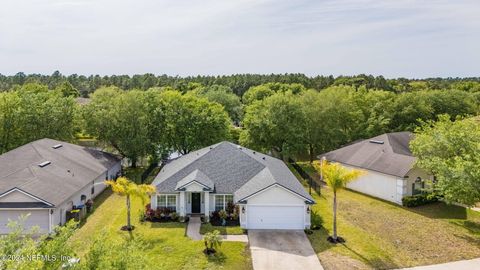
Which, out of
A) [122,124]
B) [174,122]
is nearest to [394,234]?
[174,122]

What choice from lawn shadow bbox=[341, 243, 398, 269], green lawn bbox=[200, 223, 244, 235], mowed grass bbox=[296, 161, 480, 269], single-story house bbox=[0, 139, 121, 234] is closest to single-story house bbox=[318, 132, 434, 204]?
mowed grass bbox=[296, 161, 480, 269]

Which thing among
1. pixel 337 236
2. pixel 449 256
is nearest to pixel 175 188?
pixel 337 236

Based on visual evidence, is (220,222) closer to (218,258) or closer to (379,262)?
(218,258)

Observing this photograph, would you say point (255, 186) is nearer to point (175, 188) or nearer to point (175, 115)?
point (175, 188)

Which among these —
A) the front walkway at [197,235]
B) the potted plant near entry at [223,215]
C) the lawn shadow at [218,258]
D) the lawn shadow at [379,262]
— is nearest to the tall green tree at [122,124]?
the front walkway at [197,235]

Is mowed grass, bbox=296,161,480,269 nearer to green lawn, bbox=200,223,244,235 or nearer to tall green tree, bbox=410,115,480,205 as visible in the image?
tall green tree, bbox=410,115,480,205
